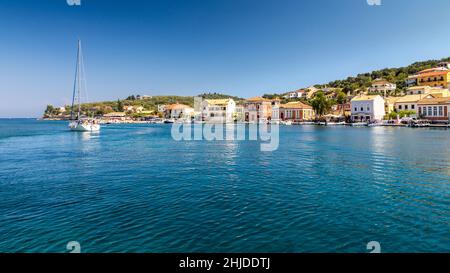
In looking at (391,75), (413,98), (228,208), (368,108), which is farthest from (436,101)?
(391,75)

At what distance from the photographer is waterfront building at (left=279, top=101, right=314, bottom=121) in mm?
100562

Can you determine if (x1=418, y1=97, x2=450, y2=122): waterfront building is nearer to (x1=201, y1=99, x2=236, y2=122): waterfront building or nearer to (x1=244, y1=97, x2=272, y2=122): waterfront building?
(x1=244, y1=97, x2=272, y2=122): waterfront building

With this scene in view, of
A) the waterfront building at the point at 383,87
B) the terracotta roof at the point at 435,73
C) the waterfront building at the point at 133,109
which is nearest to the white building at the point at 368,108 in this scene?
the terracotta roof at the point at 435,73

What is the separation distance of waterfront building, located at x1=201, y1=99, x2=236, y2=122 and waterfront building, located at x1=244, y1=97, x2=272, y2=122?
609 centimetres

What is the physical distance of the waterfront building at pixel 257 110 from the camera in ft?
Answer: 355

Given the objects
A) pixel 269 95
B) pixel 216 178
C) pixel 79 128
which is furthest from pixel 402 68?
pixel 216 178

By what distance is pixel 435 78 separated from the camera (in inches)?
3617

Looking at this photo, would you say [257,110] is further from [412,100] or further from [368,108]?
[412,100]

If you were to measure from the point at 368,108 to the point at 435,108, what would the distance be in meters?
15.5

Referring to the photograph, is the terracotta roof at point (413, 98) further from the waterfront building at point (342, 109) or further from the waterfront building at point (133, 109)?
the waterfront building at point (133, 109)

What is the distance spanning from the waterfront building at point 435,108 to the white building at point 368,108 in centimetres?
995

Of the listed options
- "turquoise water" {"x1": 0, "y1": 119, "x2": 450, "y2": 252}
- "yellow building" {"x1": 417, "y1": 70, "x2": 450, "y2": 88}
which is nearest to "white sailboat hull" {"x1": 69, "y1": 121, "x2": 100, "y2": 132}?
"turquoise water" {"x1": 0, "y1": 119, "x2": 450, "y2": 252}

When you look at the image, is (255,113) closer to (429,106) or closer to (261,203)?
(429,106)
